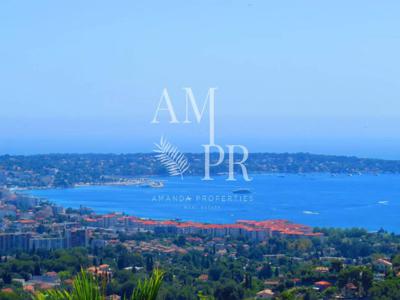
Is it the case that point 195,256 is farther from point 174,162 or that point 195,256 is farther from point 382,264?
point 174,162

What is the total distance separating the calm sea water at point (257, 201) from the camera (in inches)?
981

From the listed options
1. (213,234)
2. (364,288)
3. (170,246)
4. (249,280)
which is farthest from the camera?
(213,234)

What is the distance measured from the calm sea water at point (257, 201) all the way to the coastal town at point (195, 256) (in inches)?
139

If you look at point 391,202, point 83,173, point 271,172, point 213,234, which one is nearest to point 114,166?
point 83,173

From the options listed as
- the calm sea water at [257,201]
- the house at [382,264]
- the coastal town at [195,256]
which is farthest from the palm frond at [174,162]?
the house at [382,264]

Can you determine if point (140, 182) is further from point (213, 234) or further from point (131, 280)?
point (131, 280)

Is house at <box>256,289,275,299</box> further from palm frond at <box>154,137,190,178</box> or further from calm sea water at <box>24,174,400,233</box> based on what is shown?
palm frond at <box>154,137,190,178</box>

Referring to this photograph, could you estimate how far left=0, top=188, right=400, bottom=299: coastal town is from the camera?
984 centimetres

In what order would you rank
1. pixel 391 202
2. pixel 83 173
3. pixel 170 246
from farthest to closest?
pixel 83 173, pixel 391 202, pixel 170 246

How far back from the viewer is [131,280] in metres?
10.3

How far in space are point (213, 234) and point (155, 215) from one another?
6.22m

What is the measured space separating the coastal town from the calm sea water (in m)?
3.53

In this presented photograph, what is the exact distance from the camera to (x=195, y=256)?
1479 centimetres

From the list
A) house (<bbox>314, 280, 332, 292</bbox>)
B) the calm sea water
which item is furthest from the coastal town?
the calm sea water
